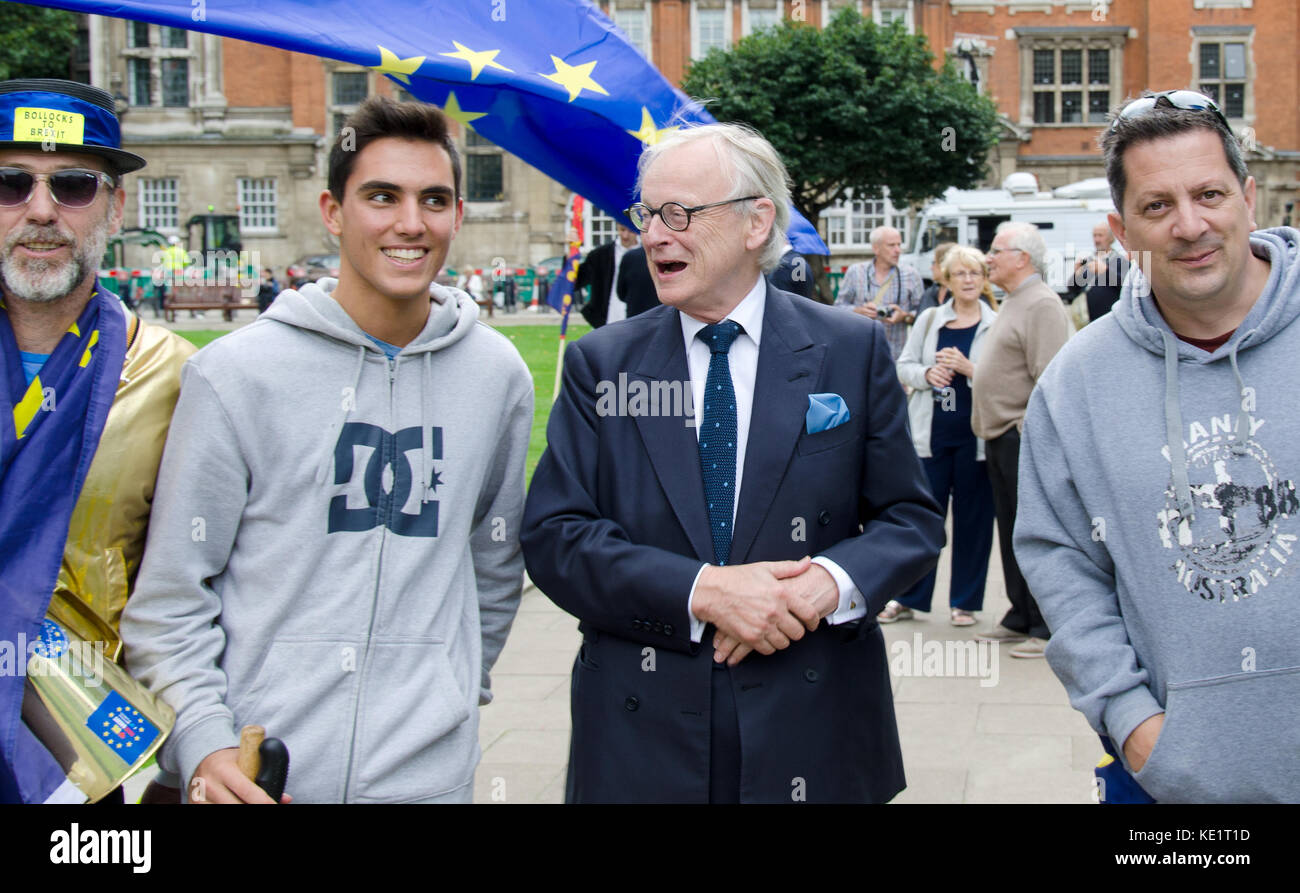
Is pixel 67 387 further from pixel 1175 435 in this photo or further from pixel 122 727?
pixel 1175 435

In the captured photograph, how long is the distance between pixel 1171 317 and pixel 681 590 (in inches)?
44.7

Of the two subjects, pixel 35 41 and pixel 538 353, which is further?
pixel 35 41

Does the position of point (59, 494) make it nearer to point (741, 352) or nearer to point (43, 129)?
point (43, 129)

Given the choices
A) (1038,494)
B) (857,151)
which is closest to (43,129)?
(1038,494)

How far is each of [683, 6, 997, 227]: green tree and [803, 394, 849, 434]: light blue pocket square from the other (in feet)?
118

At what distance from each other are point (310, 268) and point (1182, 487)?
40.0 m

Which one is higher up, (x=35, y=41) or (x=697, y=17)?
(x=697, y=17)

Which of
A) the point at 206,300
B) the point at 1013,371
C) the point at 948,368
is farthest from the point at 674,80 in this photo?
the point at 1013,371

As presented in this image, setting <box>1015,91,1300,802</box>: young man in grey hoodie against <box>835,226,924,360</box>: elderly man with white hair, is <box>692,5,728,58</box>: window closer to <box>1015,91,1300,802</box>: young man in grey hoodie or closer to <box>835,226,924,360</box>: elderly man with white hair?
<box>835,226,924,360</box>: elderly man with white hair

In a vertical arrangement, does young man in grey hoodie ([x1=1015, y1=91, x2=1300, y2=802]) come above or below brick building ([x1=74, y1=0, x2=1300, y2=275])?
below

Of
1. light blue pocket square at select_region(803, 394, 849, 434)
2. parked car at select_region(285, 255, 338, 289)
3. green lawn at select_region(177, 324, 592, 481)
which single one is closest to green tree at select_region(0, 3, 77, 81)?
parked car at select_region(285, 255, 338, 289)

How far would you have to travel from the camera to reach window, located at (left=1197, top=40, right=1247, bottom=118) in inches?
1801

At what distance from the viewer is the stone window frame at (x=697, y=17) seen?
48.1 metres

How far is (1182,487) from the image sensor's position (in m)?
2.49
